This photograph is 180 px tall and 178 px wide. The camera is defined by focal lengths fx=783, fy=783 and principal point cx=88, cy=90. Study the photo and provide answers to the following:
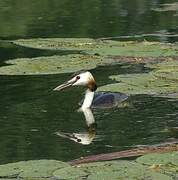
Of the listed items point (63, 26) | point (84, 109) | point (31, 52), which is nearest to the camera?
point (84, 109)

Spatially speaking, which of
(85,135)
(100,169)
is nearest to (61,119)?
(85,135)

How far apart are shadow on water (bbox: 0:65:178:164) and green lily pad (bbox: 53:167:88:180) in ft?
2.49

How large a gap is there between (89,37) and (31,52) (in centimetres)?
312

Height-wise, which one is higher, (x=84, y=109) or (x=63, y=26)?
(x=84, y=109)

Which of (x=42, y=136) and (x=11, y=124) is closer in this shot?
(x=42, y=136)

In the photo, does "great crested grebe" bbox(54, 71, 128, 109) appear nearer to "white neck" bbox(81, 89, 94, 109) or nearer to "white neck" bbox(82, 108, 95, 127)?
"white neck" bbox(81, 89, 94, 109)

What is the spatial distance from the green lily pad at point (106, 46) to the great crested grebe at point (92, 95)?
494cm

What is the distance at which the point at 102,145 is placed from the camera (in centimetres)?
1066

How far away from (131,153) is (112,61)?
24.9 ft

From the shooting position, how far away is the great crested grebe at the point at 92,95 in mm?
12938

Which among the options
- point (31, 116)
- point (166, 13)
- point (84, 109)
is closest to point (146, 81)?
point (84, 109)

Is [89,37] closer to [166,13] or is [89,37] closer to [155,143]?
[166,13]

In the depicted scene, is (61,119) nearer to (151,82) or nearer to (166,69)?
(151,82)

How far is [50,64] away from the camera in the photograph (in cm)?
1723
